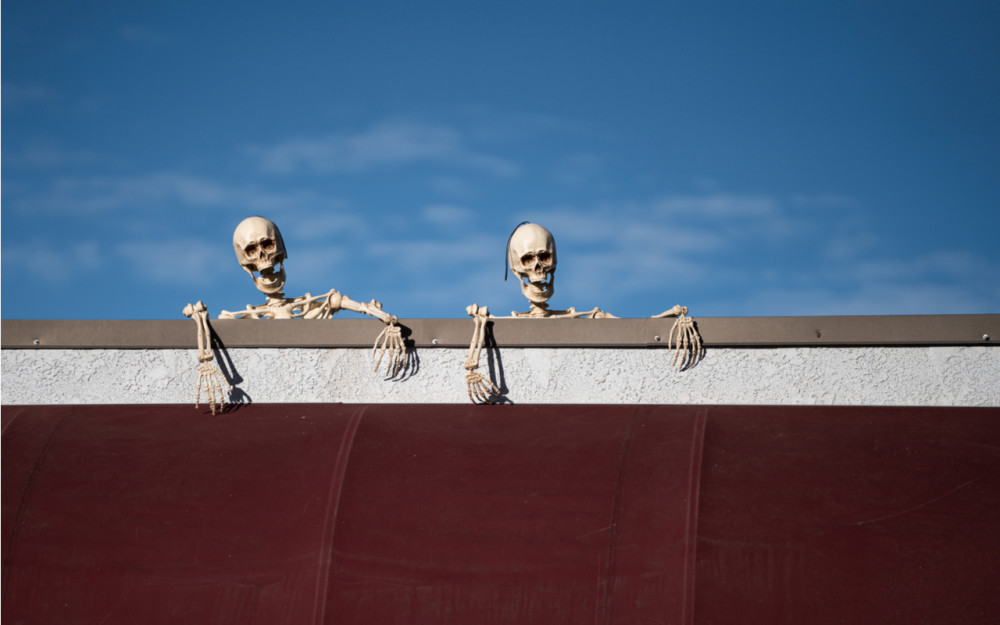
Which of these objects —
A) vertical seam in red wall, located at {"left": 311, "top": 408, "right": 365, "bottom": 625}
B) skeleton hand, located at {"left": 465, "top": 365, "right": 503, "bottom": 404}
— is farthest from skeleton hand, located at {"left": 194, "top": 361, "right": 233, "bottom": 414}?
skeleton hand, located at {"left": 465, "top": 365, "right": 503, "bottom": 404}

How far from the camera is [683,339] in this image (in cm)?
625

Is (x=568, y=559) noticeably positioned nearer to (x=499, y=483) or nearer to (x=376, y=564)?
(x=499, y=483)

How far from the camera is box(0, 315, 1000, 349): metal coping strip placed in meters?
6.09

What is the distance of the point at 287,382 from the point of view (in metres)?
6.62

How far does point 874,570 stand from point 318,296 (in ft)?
12.8

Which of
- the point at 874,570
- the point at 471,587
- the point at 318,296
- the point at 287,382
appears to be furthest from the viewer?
the point at 318,296

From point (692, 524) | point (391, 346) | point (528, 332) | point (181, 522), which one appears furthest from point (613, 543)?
point (181, 522)

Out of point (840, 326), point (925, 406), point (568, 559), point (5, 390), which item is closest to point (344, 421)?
point (568, 559)

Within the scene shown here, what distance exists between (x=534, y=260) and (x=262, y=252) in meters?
1.98

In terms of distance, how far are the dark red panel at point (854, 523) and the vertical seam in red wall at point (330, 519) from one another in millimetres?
1942

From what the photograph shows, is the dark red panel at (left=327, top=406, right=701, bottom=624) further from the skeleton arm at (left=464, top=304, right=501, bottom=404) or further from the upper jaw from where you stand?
the upper jaw

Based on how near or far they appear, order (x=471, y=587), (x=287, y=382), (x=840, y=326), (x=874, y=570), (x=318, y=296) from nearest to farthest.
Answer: (x=874, y=570) → (x=471, y=587) → (x=840, y=326) → (x=287, y=382) → (x=318, y=296)

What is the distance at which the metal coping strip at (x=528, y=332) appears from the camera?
6.09 meters

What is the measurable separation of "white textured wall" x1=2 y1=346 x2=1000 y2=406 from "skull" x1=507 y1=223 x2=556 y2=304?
1413 mm
